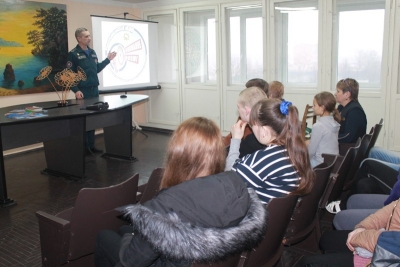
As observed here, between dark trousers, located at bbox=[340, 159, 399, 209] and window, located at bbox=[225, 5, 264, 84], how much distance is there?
3381 millimetres

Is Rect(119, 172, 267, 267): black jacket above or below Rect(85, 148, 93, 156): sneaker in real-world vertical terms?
above

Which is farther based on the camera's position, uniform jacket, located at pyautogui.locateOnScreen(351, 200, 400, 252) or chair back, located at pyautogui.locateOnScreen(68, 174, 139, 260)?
chair back, located at pyautogui.locateOnScreen(68, 174, 139, 260)

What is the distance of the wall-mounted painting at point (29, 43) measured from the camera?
5426mm

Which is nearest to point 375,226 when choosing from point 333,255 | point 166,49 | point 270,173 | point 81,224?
point 333,255

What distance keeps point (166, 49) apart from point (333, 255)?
246 inches

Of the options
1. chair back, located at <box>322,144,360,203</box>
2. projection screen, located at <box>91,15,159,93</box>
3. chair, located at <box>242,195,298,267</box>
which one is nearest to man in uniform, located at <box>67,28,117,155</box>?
projection screen, located at <box>91,15,159,93</box>

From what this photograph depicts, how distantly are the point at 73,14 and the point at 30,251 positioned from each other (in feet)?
14.9

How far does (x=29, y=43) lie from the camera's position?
5703mm

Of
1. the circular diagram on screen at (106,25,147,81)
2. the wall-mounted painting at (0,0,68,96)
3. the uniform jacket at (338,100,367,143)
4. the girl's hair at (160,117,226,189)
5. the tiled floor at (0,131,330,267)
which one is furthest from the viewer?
the circular diagram on screen at (106,25,147,81)

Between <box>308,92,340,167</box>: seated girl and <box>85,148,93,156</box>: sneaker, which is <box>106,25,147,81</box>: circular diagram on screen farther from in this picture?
<box>308,92,340,167</box>: seated girl

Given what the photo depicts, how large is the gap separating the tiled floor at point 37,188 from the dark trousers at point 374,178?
49 cm

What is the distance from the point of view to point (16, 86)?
221 inches

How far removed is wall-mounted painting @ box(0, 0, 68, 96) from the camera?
5426 mm

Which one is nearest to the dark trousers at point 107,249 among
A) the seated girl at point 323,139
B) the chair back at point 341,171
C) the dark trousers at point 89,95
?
the chair back at point 341,171
